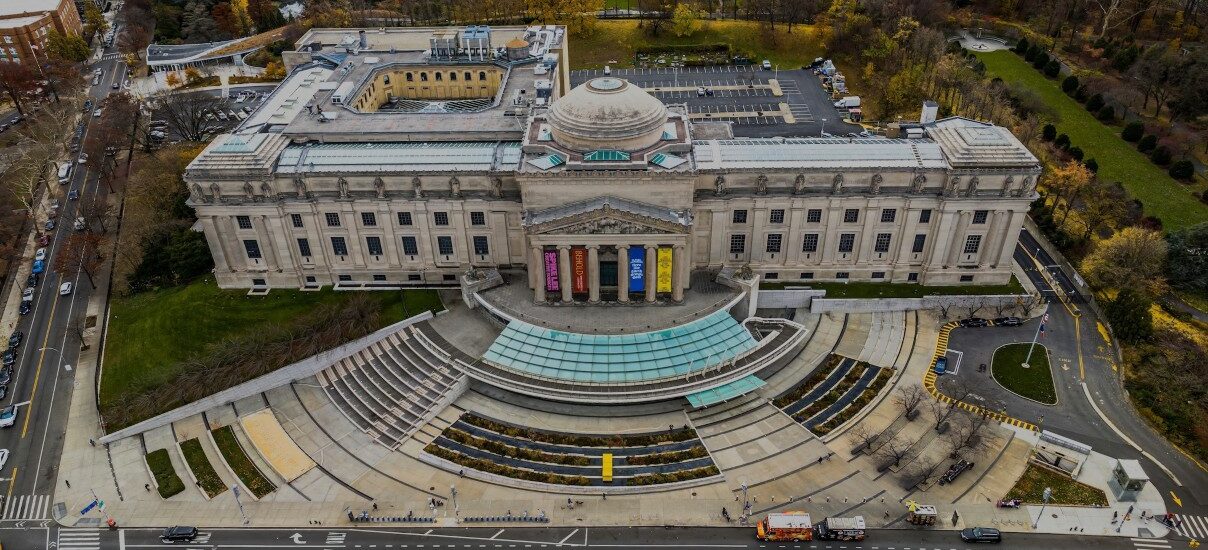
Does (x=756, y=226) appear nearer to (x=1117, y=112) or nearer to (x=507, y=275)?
(x=507, y=275)

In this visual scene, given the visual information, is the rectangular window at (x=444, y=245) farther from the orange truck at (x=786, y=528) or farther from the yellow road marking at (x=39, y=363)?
the orange truck at (x=786, y=528)

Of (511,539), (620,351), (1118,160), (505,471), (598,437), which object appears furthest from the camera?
(1118,160)

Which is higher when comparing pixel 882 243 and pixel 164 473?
pixel 882 243

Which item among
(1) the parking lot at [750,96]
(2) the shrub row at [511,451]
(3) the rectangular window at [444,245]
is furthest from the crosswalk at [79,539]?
(1) the parking lot at [750,96]

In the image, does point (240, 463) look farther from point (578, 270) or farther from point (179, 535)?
point (578, 270)

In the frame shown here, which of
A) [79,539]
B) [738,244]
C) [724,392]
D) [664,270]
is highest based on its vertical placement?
[664,270]

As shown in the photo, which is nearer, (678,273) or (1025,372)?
(1025,372)

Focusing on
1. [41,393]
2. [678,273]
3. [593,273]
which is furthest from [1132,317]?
[41,393]

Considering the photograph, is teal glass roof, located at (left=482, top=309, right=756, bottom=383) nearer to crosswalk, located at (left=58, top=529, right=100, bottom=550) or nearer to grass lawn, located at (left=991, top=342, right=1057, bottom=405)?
grass lawn, located at (left=991, top=342, right=1057, bottom=405)
